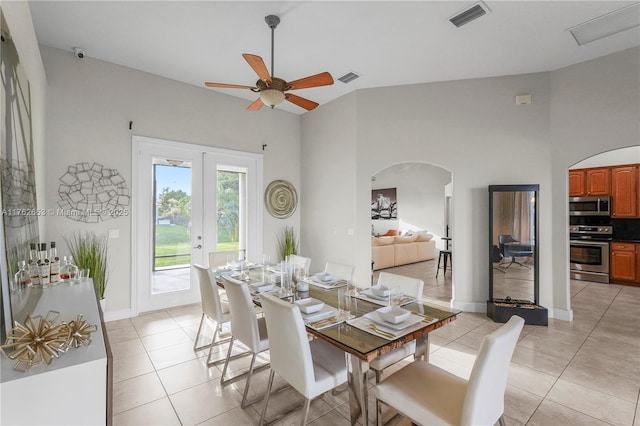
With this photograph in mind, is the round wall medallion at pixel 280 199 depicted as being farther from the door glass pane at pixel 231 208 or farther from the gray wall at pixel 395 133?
the door glass pane at pixel 231 208

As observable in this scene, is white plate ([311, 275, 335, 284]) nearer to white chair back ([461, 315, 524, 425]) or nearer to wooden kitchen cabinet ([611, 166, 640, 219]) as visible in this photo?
white chair back ([461, 315, 524, 425])

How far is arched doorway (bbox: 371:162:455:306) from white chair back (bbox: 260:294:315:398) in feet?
20.0

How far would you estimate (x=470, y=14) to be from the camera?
2.83 meters

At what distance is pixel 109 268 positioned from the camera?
3.80m

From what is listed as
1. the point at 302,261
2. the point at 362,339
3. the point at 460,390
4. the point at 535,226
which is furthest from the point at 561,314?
the point at 362,339

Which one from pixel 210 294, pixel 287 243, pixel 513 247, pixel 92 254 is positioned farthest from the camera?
pixel 287 243

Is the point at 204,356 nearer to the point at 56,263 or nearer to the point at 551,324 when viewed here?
the point at 56,263

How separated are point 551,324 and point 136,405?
14.9 ft

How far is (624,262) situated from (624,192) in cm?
137

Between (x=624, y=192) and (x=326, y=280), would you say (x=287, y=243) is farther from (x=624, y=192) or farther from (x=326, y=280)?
(x=624, y=192)

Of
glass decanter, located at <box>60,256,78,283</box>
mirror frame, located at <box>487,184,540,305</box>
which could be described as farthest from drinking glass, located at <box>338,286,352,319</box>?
mirror frame, located at <box>487,184,540,305</box>

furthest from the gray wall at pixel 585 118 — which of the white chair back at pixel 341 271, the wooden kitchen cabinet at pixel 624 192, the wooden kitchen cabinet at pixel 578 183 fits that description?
the wooden kitchen cabinet at pixel 578 183

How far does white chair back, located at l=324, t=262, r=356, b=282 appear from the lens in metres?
3.14

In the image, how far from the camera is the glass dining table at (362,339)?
1.58 m
